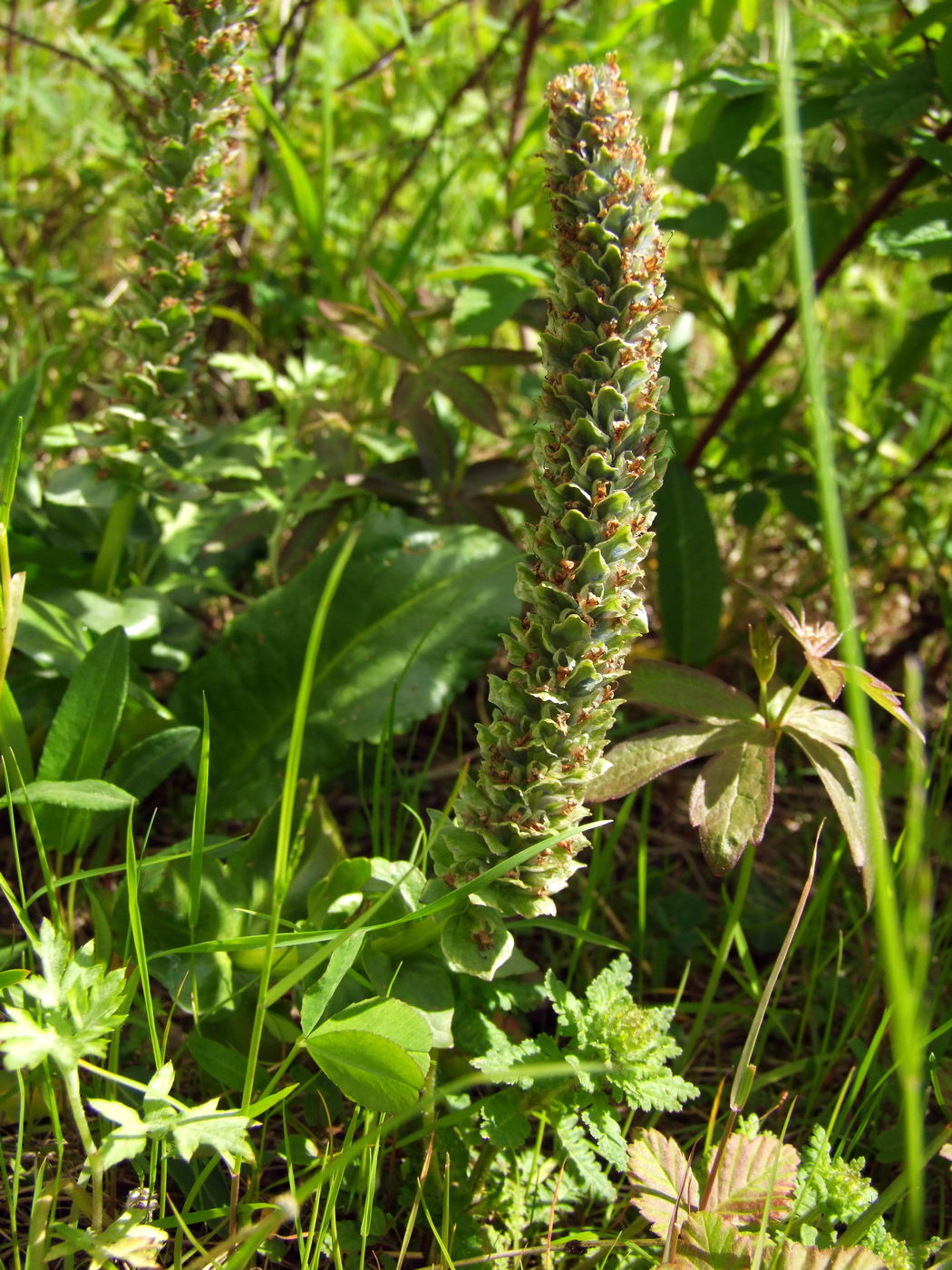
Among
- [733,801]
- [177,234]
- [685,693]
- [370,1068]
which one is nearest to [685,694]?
[685,693]

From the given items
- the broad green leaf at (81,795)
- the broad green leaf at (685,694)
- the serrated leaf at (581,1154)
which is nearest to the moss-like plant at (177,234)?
the broad green leaf at (81,795)

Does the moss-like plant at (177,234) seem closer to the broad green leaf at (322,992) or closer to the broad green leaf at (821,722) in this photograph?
the broad green leaf at (322,992)

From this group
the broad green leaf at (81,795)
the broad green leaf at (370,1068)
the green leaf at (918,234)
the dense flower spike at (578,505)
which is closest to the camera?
the dense flower spike at (578,505)

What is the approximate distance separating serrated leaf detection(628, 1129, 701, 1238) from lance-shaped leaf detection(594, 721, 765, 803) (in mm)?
535

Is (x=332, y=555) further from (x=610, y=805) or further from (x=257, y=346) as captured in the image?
(x=257, y=346)

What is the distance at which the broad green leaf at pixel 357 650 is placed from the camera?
218 cm

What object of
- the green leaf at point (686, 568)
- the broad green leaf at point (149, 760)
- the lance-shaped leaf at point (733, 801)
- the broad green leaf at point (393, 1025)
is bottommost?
the broad green leaf at point (393, 1025)

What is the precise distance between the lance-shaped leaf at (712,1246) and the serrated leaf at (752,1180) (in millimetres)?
40

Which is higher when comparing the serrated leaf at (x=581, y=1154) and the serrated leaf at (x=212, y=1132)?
the serrated leaf at (x=212, y=1132)

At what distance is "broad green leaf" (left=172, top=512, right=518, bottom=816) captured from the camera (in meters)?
2.18

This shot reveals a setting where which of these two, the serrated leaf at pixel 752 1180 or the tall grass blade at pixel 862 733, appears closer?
the tall grass blade at pixel 862 733

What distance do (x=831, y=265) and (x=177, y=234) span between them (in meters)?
1.63

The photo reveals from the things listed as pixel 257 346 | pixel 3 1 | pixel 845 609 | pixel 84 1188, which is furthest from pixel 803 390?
pixel 3 1

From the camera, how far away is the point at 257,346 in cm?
358
